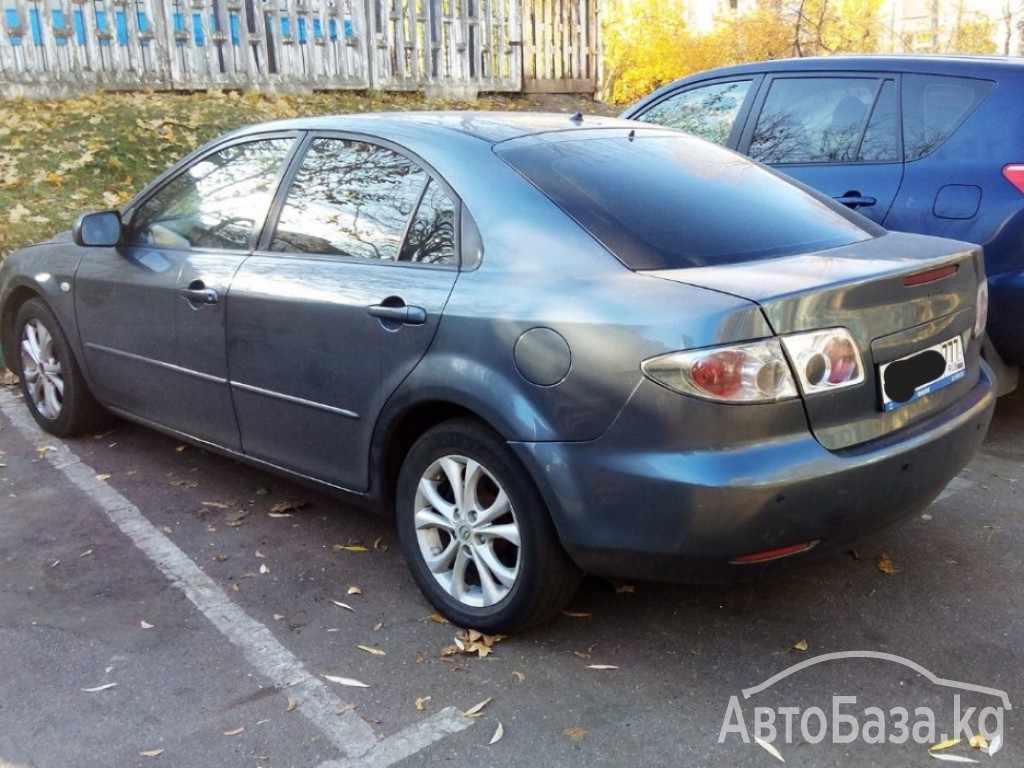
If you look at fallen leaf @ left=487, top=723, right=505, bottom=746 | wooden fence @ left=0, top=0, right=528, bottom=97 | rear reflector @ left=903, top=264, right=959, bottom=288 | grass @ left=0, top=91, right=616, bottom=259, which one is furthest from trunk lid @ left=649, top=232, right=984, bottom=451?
wooden fence @ left=0, top=0, right=528, bottom=97

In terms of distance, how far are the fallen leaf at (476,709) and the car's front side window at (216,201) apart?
80.5 inches

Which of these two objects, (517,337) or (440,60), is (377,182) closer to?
(517,337)

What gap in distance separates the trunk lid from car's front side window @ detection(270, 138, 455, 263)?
33.6 inches

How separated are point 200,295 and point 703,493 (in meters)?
2.30

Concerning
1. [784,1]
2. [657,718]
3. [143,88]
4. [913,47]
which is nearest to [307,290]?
[657,718]

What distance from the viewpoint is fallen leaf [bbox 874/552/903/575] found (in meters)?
3.71

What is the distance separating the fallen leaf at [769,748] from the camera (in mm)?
2718

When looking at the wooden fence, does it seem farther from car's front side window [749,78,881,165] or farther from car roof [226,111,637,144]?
car's front side window [749,78,881,165]

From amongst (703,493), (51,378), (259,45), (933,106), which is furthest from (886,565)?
(259,45)

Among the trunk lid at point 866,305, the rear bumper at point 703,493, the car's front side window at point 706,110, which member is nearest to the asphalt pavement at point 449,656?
the rear bumper at point 703,493

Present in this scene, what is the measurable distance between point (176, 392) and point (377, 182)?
139 cm

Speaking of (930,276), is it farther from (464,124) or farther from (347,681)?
(347,681)

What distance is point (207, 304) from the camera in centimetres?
410

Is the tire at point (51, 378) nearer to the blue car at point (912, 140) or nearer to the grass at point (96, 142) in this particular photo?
the grass at point (96, 142)
